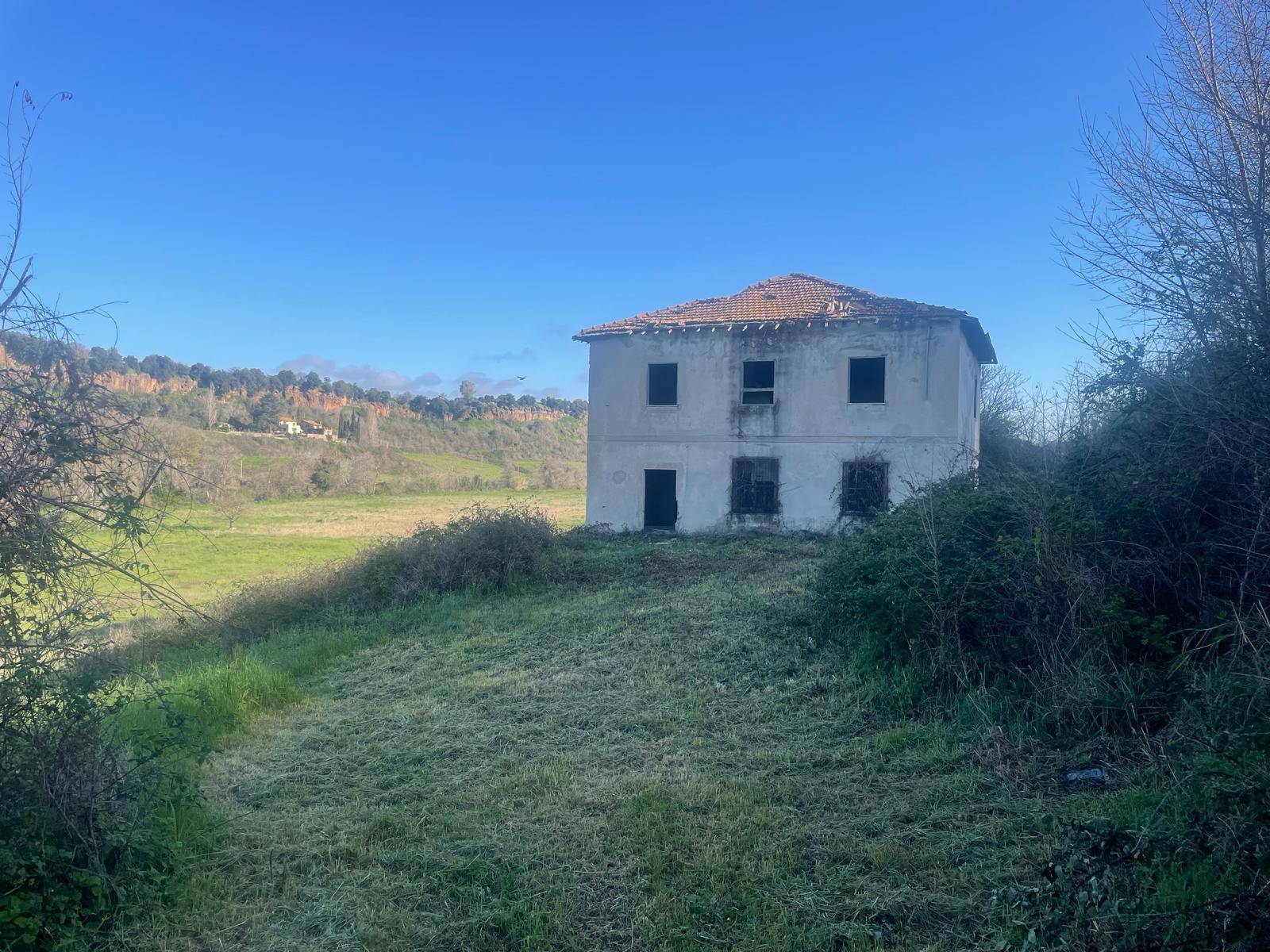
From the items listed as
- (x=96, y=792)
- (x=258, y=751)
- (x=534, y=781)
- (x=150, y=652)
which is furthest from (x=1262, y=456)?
(x=150, y=652)

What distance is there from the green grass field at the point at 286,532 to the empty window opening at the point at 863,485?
8.43 meters

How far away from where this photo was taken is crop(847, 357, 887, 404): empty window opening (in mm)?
17281

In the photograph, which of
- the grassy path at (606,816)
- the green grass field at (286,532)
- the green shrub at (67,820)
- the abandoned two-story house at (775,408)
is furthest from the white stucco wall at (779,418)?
the green shrub at (67,820)

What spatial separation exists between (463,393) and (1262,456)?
256 ft

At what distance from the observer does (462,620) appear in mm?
10812

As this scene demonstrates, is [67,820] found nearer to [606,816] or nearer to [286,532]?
[606,816]

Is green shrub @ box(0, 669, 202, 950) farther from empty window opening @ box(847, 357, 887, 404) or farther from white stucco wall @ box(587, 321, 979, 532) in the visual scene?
empty window opening @ box(847, 357, 887, 404)

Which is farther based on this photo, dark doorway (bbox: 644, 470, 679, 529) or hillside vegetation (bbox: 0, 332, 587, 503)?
hillside vegetation (bbox: 0, 332, 587, 503)

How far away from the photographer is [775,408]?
1755 centimetres

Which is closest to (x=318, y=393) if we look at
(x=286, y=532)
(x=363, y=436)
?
(x=363, y=436)

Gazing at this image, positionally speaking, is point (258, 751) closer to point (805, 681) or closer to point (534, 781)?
point (534, 781)

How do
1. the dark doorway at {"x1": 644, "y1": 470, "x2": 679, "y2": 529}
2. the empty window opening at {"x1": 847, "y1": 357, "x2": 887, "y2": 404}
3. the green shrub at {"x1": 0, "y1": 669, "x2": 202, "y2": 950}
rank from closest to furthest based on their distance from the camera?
the green shrub at {"x1": 0, "y1": 669, "x2": 202, "y2": 950}, the empty window opening at {"x1": 847, "y1": 357, "x2": 887, "y2": 404}, the dark doorway at {"x1": 644, "y1": 470, "x2": 679, "y2": 529}

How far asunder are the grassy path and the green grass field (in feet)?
6.25

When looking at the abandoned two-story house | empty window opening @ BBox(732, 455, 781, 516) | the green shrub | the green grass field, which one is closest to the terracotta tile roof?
the abandoned two-story house
